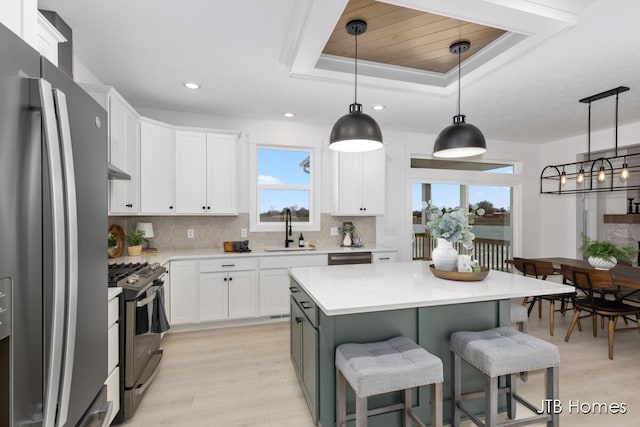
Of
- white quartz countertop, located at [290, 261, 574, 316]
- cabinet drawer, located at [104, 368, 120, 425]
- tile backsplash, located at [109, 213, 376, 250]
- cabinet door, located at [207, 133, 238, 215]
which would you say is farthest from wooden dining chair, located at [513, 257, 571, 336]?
cabinet drawer, located at [104, 368, 120, 425]

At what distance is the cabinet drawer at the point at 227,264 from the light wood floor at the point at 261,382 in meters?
0.73

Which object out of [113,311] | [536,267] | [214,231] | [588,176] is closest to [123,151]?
[214,231]

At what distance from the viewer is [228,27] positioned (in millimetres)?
2195

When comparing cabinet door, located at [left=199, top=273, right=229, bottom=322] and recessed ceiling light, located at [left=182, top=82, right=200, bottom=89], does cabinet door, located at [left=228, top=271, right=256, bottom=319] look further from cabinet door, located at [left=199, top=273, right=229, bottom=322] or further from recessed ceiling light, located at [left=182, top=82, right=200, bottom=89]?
recessed ceiling light, located at [left=182, top=82, right=200, bottom=89]

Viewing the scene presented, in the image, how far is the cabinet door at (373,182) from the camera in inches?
174

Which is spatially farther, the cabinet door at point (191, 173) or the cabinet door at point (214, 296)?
the cabinet door at point (191, 173)

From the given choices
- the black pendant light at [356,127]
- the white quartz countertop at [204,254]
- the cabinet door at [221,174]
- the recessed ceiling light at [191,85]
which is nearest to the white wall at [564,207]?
the white quartz countertop at [204,254]

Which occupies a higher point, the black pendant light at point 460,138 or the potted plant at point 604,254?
the black pendant light at point 460,138

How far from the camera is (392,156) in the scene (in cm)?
484

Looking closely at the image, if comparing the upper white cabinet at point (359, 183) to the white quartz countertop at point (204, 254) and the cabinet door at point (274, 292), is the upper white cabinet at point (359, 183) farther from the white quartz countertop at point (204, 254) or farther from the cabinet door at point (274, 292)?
the cabinet door at point (274, 292)

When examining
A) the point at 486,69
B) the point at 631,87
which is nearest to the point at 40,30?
the point at 486,69

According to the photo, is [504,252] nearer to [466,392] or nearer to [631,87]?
[631,87]

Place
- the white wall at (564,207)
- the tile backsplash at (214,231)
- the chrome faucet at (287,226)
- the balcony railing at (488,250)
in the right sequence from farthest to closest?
1. the balcony railing at (488,250)
2. the white wall at (564,207)
3. the chrome faucet at (287,226)
4. the tile backsplash at (214,231)

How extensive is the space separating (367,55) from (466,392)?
273cm
